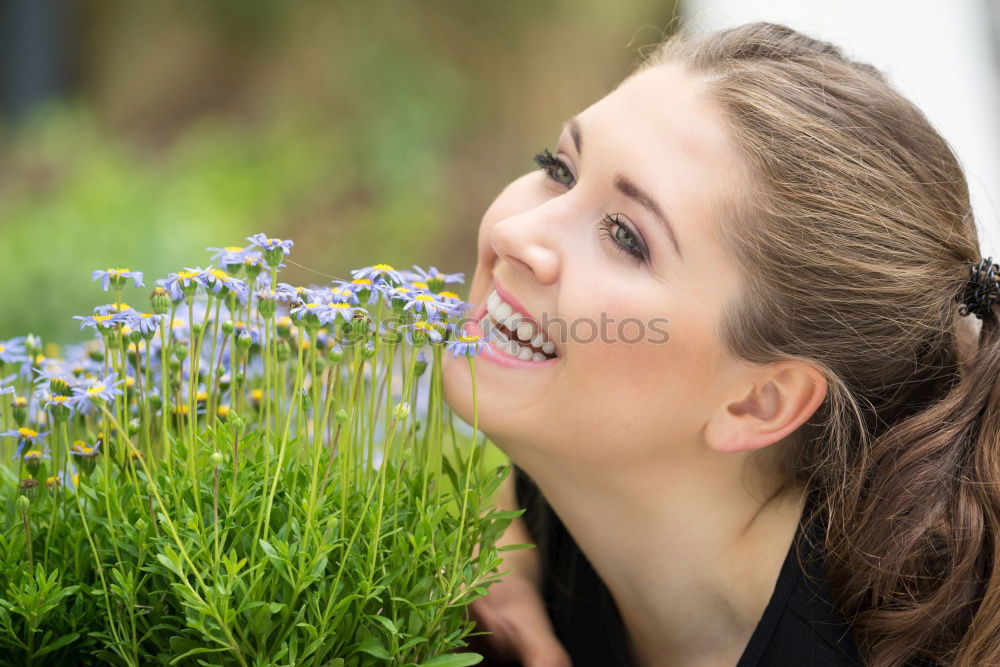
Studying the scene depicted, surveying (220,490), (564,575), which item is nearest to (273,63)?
(564,575)

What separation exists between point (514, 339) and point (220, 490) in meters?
0.36

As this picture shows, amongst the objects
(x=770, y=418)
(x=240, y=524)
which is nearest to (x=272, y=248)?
(x=240, y=524)

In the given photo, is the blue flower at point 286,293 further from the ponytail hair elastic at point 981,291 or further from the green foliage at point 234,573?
the ponytail hair elastic at point 981,291

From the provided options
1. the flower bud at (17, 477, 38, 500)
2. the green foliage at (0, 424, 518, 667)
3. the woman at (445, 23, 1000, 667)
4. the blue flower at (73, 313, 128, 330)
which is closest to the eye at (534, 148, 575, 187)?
the woman at (445, 23, 1000, 667)

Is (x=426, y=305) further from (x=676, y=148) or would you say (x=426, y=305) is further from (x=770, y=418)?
(x=770, y=418)

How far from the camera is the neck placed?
46.0 inches

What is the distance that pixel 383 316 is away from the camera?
3.23 ft

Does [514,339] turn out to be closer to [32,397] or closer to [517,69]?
[32,397]

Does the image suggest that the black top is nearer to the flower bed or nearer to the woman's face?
the woman's face

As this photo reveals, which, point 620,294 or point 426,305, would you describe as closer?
point 426,305

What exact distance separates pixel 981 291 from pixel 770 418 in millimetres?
278

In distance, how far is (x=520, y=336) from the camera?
1.07 meters

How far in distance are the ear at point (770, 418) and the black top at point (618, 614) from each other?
0.12 meters

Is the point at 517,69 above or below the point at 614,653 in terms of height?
above
